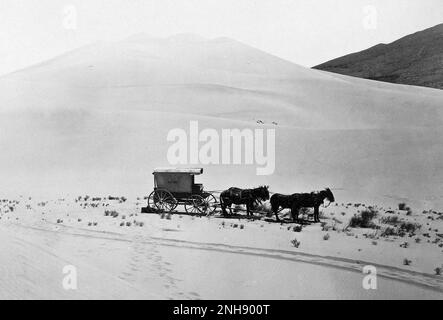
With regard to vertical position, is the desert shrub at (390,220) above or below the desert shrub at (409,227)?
above

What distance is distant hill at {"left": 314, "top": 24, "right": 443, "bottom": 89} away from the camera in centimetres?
7325

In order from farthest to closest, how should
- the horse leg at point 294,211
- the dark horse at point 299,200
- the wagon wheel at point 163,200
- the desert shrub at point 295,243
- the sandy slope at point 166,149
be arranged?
the wagon wheel at point 163,200 → the horse leg at point 294,211 → the dark horse at point 299,200 → the desert shrub at point 295,243 → the sandy slope at point 166,149

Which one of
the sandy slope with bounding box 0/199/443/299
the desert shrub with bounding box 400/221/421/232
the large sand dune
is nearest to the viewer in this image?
the sandy slope with bounding box 0/199/443/299

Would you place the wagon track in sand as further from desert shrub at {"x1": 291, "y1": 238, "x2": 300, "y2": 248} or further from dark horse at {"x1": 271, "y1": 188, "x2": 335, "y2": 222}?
dark horse at {"x1": 271, "y1": 188, "x2": 335, "y2": 222}

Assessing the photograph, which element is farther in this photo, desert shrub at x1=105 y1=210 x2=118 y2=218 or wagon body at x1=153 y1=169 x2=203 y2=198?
wagon body at x1=153 y1=169 x2=203 y2=198

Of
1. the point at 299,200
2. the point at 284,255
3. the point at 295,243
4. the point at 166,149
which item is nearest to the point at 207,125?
the point at 166,149

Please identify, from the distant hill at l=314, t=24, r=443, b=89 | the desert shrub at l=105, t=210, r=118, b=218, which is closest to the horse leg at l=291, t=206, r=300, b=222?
the desert shrub at l=105, t=210, r=118, b=218

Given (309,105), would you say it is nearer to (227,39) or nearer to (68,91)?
(68,91)

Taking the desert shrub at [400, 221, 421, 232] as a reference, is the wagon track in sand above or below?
below

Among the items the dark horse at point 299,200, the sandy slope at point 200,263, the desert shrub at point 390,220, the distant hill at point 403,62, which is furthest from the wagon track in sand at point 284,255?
the distant hill at point 403,62

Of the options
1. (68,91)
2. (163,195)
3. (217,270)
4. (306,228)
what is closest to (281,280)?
A: (217,270)

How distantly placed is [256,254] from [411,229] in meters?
5.09

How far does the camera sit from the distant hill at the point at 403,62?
240ft

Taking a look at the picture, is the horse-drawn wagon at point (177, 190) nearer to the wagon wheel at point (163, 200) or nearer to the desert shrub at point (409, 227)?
the wagon wheel at point (163, 200)
